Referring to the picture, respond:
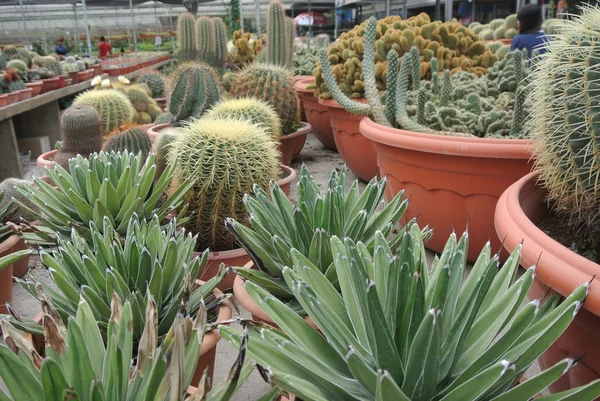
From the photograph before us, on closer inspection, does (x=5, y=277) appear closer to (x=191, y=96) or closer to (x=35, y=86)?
(x=191, y=96)

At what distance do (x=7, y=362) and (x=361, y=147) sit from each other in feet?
8.84

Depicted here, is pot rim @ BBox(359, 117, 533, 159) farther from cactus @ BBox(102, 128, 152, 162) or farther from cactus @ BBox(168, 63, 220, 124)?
cactus @ BBox(168, 63, 220, 124)

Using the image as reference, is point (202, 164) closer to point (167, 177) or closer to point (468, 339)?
point (167, 177)

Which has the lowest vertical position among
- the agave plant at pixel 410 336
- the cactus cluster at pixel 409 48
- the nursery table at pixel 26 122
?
the nursery table at pixel 26 122

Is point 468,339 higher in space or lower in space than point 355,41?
lower

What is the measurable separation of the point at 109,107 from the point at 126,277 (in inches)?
117

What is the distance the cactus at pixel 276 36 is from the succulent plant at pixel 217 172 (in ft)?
9.65

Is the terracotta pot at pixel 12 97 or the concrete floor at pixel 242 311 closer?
the concrete floor at pixel 242 311

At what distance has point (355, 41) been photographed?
3.35 m

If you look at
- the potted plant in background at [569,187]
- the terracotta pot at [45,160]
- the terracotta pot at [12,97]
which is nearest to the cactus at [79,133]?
the terracotta pot at [45,160]

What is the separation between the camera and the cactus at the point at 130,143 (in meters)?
2.75

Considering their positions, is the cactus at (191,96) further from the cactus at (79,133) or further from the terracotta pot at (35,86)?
the terracotta pot at (35,86)

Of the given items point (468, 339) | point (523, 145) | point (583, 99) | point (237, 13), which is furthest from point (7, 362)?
point (237, 13)

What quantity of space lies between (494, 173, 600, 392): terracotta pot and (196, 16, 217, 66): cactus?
4660 millimetres
